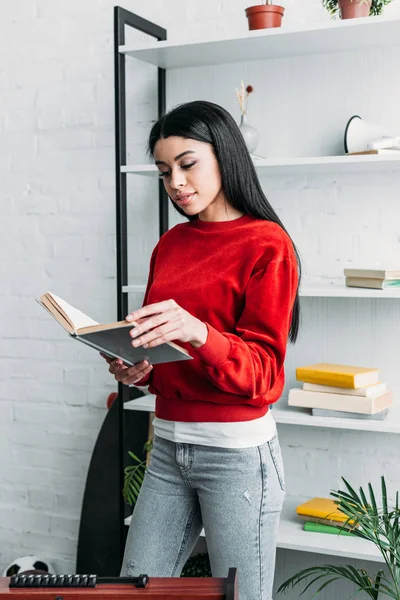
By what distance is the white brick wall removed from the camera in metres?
2.44

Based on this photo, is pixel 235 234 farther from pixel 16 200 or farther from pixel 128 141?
pixel 16 200

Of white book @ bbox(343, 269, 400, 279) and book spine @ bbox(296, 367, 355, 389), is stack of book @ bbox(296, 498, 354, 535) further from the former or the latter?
white book @ bbox(343, 269, 400, 279)

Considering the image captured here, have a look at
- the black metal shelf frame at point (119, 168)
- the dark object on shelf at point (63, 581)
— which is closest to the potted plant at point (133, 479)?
the black metal shelf frame at point (119, 168)

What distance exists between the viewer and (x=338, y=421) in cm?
225

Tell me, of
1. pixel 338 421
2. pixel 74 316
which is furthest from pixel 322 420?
pixel 74 316

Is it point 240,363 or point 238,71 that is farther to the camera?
point 238,71

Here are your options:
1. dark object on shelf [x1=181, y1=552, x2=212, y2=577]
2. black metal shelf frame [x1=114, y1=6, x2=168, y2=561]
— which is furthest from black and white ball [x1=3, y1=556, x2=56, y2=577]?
dark object on shelf [x1=181, y1=552, x2=212, y2=577]

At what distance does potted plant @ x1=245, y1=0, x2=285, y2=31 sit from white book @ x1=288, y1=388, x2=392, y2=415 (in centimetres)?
105

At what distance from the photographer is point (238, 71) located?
255 centimetres

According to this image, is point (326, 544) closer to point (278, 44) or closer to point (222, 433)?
point (222, 433)

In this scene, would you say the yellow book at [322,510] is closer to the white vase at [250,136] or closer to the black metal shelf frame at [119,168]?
the black metal shelf frame at [119,168]

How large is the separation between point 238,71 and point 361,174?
1.70 feet

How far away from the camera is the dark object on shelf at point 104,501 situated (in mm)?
2719

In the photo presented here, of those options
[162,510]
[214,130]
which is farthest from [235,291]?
[162,510]
